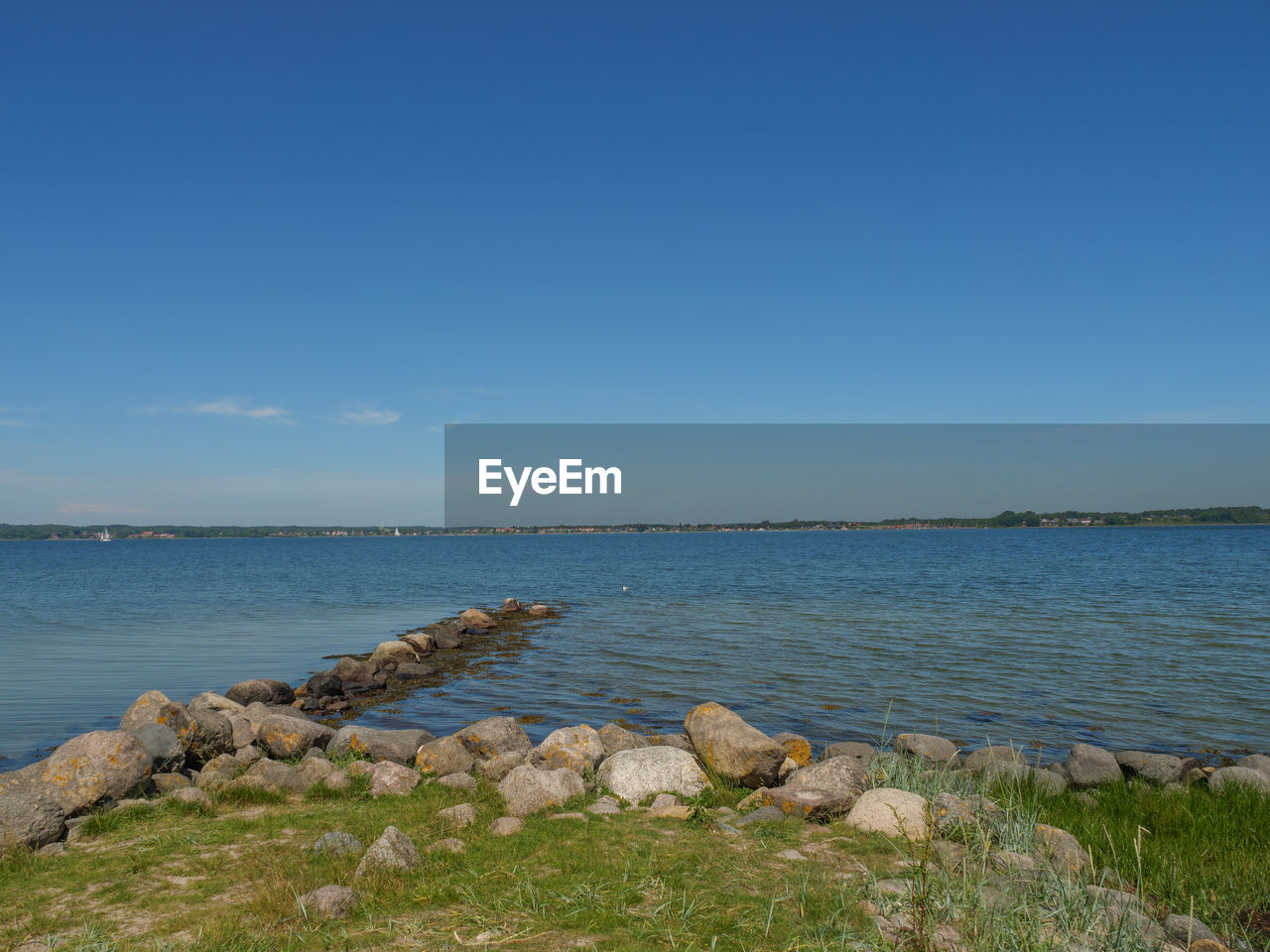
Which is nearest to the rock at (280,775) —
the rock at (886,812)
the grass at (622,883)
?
the grass at (622,883)

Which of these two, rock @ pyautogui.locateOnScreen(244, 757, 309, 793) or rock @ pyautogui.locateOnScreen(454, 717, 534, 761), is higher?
rock @ pyautogui.locateOnScreen(244, 757, 309, 793)

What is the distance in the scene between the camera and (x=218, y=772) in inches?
450

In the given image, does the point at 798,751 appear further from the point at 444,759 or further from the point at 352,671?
the point at 352,671

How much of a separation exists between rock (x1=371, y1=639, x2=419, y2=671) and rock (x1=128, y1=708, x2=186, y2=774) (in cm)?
1313

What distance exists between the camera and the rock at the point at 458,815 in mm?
8906

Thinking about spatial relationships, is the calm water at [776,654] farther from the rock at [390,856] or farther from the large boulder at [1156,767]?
the rock at [390,856]

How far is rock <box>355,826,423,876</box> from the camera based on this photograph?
7.14 meters

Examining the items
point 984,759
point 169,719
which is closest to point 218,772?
point 169,719

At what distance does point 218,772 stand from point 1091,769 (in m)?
13.8

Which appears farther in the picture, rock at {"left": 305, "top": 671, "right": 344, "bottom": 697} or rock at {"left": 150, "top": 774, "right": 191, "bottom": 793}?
rock at {"left": 305, "top": 671, "right": 344, "bottom": 697}

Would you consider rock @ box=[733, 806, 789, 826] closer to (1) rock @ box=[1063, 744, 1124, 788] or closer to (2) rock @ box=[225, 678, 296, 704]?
(1) rock @ box=[1063, 744, 1124, 788]

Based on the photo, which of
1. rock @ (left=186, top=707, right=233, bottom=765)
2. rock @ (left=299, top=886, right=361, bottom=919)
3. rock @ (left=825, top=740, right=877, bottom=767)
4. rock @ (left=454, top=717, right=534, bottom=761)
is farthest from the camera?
rock @ (left=825, top=740, right=877, bottom=767)

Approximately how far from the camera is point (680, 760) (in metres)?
11.1

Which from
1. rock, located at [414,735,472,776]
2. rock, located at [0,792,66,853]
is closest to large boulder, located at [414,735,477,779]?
rock, located at [414,735,472,776]
